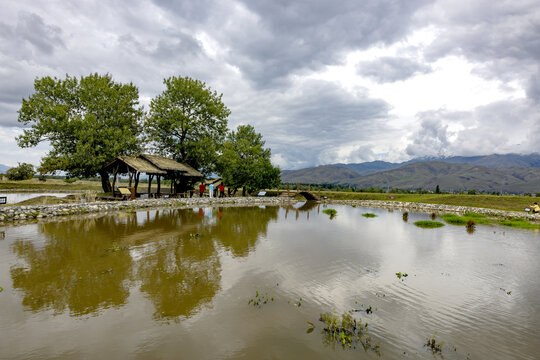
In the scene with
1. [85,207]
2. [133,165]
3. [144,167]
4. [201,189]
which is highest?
[133,165]

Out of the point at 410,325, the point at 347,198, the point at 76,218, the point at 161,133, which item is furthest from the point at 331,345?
the point at 347,198

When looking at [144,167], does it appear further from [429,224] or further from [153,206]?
[429,224]

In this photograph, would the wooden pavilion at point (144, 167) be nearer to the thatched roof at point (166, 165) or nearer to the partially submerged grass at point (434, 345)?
the thatched roof at point (166, 165)

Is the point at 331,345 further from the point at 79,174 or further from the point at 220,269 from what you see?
the point at 79,174

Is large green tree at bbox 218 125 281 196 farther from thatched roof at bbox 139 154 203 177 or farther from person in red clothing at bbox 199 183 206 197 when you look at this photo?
thatched roof at bbox 139 154 203 177

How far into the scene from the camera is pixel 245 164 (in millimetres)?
51844

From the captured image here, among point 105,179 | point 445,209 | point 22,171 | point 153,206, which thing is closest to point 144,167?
point 153,206

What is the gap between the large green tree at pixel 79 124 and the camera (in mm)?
33469

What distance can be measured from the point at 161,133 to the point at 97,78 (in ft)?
36.1

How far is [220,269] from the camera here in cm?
1098

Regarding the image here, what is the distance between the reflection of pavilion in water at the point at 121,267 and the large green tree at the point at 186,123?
26.0 metres

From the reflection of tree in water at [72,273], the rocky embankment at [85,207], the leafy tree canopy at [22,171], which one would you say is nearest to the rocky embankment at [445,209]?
the rocky embankment at [85,207]

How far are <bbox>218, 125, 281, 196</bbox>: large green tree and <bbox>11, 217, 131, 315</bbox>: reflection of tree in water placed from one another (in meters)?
33.1

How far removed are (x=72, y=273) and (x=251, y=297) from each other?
269 inches
